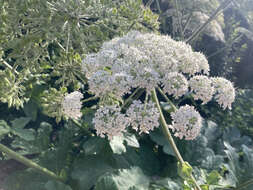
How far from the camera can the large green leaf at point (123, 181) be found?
2488 millimetres

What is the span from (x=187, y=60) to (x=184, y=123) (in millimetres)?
632

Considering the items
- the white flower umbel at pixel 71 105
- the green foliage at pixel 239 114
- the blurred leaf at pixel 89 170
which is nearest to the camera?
the white flower umbel at pixel 71 105

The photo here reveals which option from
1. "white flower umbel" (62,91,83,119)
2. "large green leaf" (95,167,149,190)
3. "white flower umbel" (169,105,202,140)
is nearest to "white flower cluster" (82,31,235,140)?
"white flower umbel" (169,105,202,140)

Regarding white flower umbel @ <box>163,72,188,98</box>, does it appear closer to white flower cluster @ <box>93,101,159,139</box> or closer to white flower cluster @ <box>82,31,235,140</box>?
white flower cluster @ <box>82,31,235,140</box>

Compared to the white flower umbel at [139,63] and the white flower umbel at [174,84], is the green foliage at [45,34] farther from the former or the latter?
the white flower umbel at [174,84]

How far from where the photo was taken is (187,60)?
2.32 metres

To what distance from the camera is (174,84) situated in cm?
207

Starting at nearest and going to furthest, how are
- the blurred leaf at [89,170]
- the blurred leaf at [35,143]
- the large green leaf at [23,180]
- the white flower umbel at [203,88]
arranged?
the white flower umbel at [203,88] < the blurred leaf at [89,170] < the large green leaf at [23,180] < the blurred leaf at [35,143]

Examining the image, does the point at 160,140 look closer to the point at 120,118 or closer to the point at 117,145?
the point at 117,145

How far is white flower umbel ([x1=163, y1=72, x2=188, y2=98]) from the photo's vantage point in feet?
6.78

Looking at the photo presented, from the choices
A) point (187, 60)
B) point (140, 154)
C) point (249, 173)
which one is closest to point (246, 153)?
point (249, 173)

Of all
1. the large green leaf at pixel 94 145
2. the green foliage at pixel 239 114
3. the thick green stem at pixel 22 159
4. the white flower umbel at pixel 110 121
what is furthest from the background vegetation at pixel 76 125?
the green foliage at pixel 239 114

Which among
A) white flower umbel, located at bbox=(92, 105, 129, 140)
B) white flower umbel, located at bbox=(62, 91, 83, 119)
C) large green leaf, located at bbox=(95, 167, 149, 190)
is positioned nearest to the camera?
white flower umbel, located at bbox=(92, 105, 129, 140)

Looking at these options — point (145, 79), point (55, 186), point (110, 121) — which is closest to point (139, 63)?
point (145, 79)
